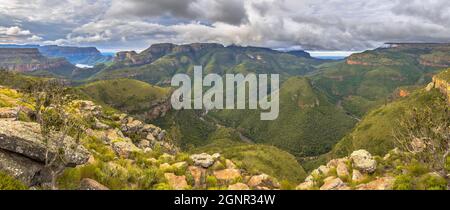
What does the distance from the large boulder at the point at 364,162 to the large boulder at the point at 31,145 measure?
26246 mm

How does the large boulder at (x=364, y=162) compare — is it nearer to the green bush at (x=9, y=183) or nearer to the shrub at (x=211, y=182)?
the shrub at (x=211, y=182)

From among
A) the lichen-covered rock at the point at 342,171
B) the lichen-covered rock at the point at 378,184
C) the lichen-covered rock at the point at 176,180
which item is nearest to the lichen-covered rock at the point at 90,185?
the lichen-covered rock at the point at 176,180

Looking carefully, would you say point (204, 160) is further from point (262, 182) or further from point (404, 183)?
point (404, 183)

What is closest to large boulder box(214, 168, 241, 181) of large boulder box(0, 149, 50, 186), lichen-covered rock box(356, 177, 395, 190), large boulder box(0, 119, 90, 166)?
lichen-covered rock box(356, 177, 395, 190)

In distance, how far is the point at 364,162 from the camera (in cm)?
3130

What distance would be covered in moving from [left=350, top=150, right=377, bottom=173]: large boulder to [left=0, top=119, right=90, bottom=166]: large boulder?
A: 26.2m

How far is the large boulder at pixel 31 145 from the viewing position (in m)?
18.3

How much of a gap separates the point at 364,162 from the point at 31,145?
98.6 feet

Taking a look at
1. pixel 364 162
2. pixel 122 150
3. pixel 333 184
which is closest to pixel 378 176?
pixel 364 162
